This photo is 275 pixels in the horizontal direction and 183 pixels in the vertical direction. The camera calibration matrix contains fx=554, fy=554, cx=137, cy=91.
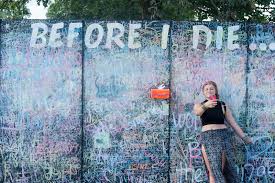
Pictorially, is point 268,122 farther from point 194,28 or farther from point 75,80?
point 75,80

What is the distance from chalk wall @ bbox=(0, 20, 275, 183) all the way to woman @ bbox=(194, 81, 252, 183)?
0.50 meters

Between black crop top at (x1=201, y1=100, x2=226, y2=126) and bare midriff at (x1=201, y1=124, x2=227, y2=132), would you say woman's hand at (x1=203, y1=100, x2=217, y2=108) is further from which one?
bare midriff at (x1=201, y1=124, x2=227, y2=132)

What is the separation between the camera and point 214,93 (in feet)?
23.2

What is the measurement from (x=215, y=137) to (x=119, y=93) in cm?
145

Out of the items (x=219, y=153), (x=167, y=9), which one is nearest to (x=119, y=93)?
(x=219, y=153)

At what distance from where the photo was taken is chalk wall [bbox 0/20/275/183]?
7418 mm

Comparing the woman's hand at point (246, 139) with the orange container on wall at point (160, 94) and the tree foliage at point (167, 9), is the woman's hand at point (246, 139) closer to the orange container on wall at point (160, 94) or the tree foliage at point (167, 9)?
the orange container on wall at point (160, 94)

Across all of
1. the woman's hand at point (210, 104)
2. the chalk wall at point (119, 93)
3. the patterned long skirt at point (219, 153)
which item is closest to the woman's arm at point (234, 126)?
the patterned long skirt at point (219, 153)

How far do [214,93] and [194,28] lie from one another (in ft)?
3.23

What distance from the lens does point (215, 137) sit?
6.89 m

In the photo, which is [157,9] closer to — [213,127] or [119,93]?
[119,93]

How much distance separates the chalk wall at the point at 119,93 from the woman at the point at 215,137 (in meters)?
0.50

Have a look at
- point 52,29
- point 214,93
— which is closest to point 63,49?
point 52,29

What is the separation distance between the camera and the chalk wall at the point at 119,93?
742cm
